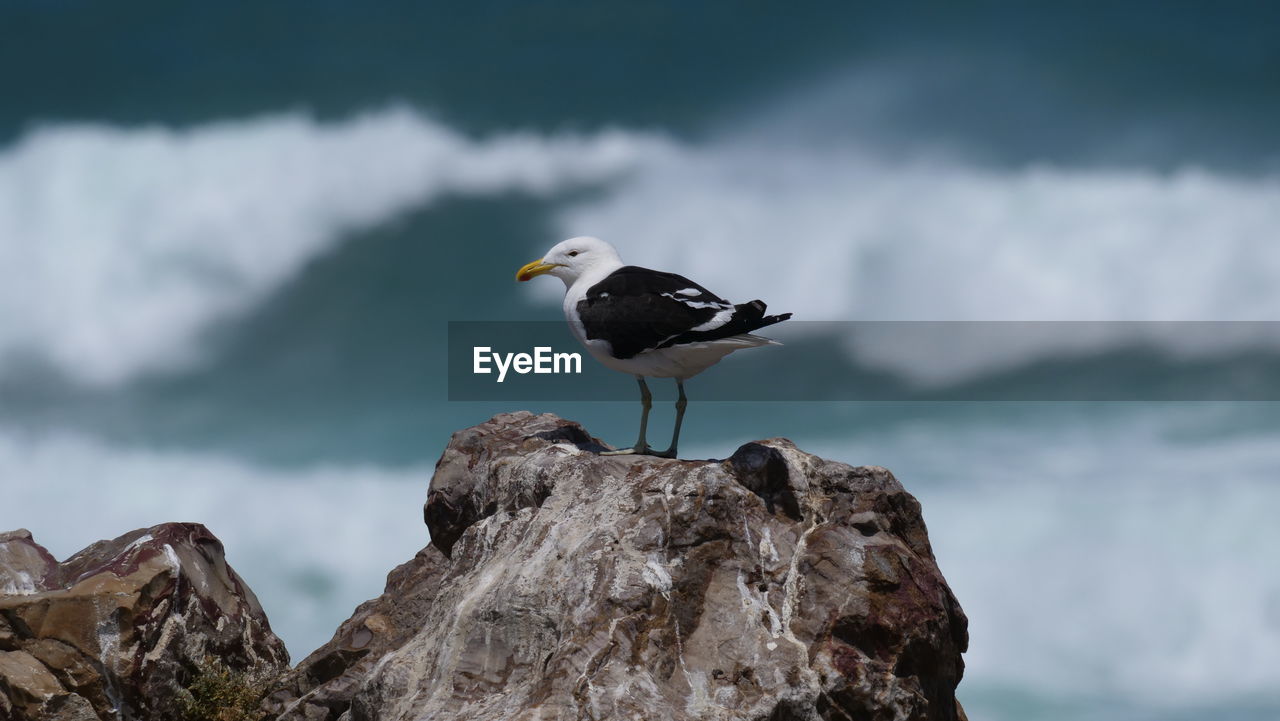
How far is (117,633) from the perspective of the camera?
13.2 m

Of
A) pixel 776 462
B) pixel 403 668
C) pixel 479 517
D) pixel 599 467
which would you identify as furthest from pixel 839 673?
pixel 479 517

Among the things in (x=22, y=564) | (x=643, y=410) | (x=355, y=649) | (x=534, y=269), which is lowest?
(x=355, y=649)

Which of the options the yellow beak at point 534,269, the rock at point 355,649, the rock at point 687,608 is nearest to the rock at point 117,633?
the rock at point 355,649

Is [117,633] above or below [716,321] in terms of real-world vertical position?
below

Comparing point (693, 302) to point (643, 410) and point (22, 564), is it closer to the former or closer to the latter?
point (643, 410)

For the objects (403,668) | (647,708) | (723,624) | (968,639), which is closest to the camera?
Result: (647,708)

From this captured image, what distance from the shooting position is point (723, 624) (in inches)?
408

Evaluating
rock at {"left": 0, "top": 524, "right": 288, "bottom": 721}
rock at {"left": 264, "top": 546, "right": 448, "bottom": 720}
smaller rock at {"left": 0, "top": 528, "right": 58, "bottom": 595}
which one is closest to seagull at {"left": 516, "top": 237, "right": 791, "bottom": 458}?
rock at {"left": 264, "top": 546, "right": 448, "bottom": 720}

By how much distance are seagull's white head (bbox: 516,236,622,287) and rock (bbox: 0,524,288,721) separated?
565cm

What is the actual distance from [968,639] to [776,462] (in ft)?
9.37

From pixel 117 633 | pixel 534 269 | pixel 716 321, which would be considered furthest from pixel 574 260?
pixel 117 633

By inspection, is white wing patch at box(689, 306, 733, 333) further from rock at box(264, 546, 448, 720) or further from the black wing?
rock at box(264, 546, 448, 720)

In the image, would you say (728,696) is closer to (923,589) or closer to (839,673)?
(839,673)

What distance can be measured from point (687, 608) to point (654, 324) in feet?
10.7
